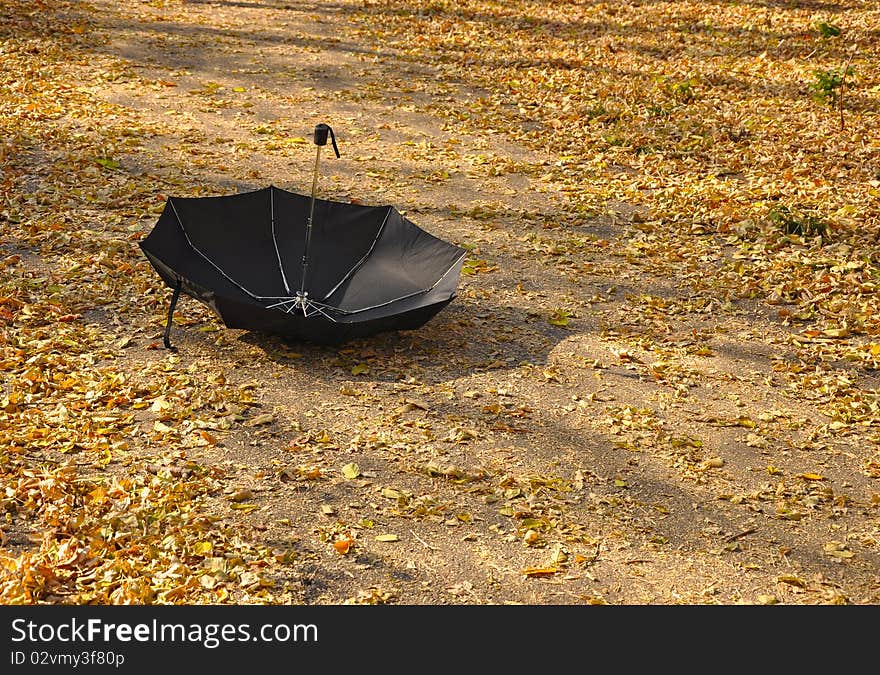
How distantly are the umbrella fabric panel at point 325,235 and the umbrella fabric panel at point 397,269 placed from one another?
63 millimetres

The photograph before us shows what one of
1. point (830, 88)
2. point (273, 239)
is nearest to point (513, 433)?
point (273, 239)

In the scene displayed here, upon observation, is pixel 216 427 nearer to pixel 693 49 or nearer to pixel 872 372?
pixel 872 372

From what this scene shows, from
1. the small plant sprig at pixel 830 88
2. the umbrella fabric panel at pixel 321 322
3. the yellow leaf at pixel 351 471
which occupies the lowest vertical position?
the yellow leaf at pixel 351 471

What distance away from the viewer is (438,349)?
195 inches

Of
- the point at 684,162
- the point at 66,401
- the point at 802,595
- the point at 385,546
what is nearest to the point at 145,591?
the point at 385,546

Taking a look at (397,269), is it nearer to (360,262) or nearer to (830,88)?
(360,262)

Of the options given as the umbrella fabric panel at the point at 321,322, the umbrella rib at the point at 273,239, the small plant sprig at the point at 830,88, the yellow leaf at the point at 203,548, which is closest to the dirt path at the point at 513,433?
the yellow leaf at the point at 203,548

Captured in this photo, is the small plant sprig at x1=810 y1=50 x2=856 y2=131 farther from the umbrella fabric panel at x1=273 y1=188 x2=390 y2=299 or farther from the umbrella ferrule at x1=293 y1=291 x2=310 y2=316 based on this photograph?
the umbrella ferrule at x1=293 y1=291 x2=310 y2=316

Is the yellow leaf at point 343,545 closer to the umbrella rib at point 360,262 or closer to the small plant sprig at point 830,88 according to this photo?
the umbrella rib at point 360,262

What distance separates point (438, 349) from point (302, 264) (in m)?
0.84

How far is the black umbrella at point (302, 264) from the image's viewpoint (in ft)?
14.7

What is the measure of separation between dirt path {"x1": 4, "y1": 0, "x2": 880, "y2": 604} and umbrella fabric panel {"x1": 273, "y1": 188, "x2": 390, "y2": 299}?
1.34ft

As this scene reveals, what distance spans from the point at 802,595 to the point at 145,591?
228 cm

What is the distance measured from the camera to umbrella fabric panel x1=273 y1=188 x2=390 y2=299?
4.86 meters
